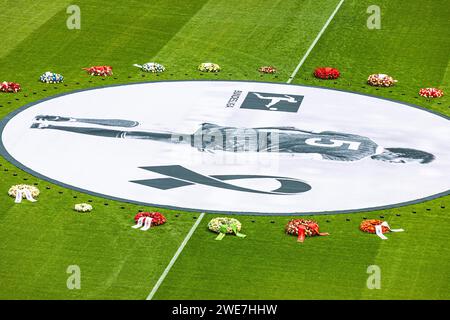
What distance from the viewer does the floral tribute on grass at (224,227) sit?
77.1 metres

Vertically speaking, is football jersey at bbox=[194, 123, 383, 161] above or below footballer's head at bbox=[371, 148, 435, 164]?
above

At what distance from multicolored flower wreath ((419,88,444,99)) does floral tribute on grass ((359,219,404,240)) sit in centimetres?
2109

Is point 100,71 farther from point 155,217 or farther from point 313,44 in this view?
point 155,217

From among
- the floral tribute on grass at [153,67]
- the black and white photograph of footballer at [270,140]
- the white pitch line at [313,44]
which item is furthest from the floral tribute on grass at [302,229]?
the floral tribute on grass at [153,67]

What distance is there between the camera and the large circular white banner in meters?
82.3

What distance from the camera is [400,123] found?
306 ft

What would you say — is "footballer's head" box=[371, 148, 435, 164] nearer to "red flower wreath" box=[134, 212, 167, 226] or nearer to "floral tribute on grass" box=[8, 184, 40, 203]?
"red flower wreath" box=[134, 212, 167, 226]

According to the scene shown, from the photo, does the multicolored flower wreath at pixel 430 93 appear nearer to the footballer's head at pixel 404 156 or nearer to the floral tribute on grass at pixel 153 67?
the footballer's head at pixel 404 156

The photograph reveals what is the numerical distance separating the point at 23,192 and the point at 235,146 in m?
14.3

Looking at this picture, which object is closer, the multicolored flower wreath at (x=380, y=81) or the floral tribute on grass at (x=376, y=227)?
the floral tribute on grass at (x=376, y=227)

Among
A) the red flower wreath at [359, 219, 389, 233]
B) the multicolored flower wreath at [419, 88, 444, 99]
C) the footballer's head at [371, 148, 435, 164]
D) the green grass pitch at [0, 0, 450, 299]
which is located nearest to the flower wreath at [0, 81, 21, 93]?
the green grass pitch at [0, 0, 450, 299]

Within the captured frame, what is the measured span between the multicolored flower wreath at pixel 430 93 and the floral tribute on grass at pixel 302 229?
2275 cm
